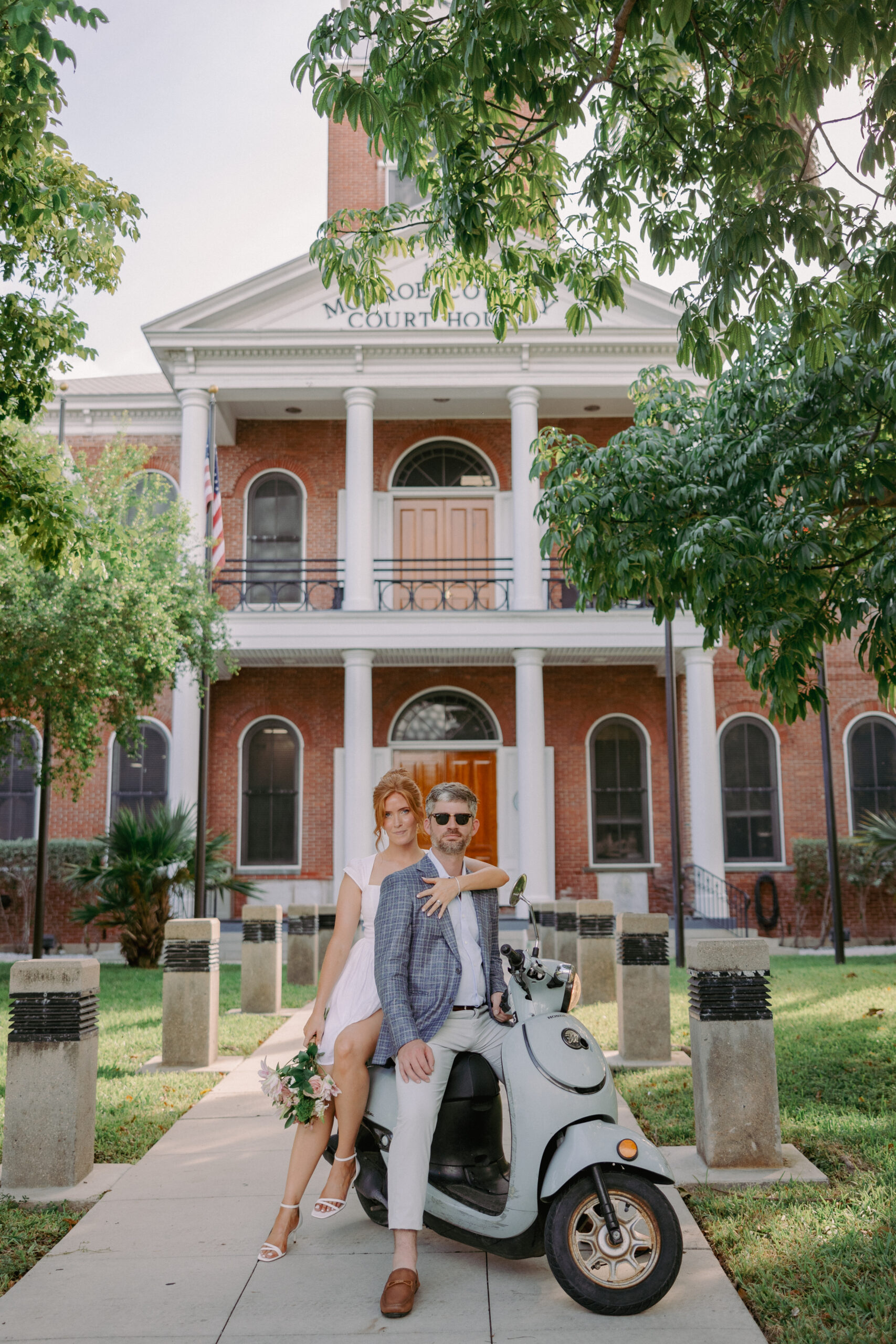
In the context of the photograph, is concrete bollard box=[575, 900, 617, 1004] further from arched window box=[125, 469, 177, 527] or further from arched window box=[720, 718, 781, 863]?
arched window box=[720, 718, 781, 863]

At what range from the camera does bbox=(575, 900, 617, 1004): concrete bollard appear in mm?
10453

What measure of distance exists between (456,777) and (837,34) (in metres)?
17.5

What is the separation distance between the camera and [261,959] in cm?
1093

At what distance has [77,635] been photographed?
496 inches

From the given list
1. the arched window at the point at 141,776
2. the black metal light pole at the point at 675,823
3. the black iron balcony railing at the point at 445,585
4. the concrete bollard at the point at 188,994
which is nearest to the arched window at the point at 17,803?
the arched window at the point at 141,776

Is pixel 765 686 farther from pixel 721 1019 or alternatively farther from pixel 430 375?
pixel 430 375

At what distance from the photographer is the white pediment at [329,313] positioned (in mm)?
20141

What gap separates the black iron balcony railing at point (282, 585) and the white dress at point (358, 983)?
649 inches

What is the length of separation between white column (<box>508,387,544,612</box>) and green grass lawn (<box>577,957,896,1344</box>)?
1078cm

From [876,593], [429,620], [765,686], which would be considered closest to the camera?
[876,593]

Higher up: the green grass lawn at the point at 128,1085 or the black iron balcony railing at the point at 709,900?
the black iron balcony railing at the point at 709,900

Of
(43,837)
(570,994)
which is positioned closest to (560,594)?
(43,837)

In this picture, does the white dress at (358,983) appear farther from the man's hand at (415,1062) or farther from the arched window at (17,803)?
the arched window at (17,803)

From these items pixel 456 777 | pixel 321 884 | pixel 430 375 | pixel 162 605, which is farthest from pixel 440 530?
pixel 162 605
